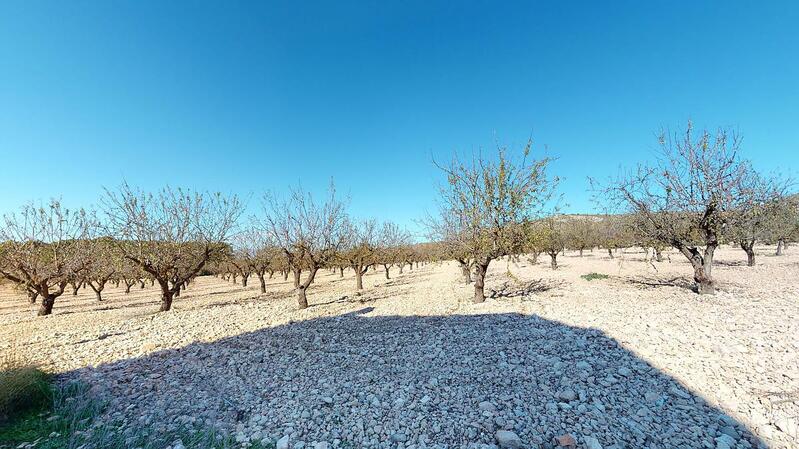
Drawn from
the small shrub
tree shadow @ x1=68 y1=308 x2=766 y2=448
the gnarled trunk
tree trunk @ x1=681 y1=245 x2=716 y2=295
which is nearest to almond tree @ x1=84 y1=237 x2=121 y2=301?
the gnarled trunk

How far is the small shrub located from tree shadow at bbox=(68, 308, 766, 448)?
83 centimetres

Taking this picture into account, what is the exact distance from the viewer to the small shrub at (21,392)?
4892mm

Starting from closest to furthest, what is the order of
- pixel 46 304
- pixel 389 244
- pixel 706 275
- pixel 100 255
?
1. pixel 706 275
2. pixel 46 304
3. pixel 100 255
4. pixel 389 244

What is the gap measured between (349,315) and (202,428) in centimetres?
751

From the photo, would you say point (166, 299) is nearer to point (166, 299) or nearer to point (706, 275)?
point (166, 299)

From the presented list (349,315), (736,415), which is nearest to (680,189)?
(736,415)

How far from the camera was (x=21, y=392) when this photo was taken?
523 cm

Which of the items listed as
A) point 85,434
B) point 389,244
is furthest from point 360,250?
point 85,434

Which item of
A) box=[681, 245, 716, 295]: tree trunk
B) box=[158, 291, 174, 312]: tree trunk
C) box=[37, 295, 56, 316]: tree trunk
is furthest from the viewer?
box=[37, 295, 56, 316]: tree trunk

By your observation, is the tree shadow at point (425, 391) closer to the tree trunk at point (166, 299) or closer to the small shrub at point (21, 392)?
the small shrub at point (21, 392)

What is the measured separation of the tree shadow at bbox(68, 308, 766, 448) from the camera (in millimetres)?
4148

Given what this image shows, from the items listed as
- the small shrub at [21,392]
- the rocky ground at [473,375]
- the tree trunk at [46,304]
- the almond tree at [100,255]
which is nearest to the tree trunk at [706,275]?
the rocky ground at [473,375]

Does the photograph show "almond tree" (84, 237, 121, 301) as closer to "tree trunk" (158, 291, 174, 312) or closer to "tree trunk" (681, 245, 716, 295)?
"tree trunk" (158, 291, 174, 312)

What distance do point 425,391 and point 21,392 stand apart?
7061 mm
